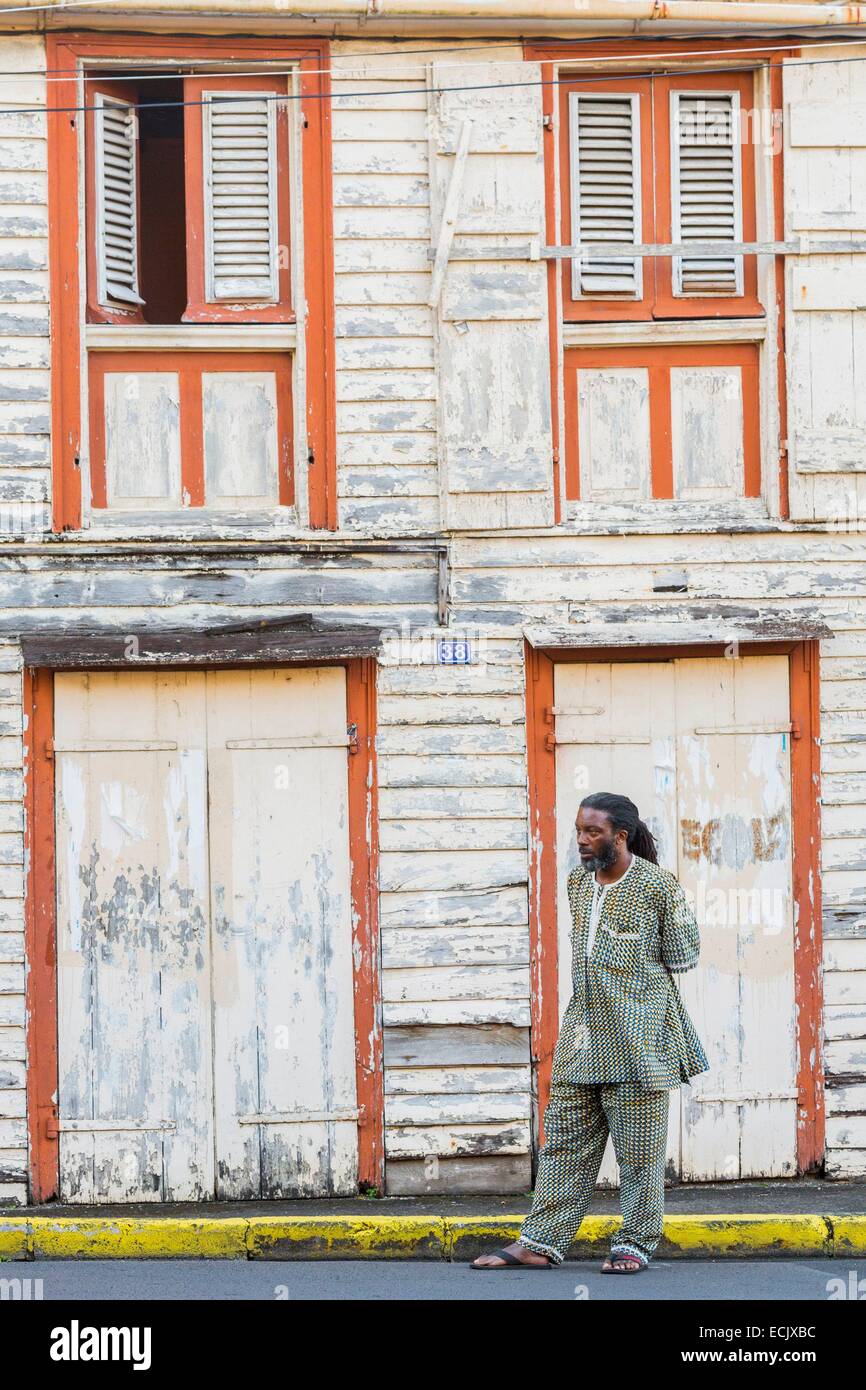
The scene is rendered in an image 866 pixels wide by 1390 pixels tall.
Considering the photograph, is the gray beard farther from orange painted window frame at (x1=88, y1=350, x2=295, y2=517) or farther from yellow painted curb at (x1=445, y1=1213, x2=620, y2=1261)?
orange painted window frame at (x1=88, y1=350, x2=295, y2=517)

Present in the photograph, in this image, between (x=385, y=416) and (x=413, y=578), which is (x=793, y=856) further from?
(x=385, y=416)

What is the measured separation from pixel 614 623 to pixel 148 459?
8.45 feet

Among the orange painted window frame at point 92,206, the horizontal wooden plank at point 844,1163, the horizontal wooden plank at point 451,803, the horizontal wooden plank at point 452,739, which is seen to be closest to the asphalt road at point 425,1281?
the horizontal wooden plank at point 844,1163

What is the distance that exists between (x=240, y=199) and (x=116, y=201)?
0.66 m

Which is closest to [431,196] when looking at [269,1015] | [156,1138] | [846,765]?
[846,765]

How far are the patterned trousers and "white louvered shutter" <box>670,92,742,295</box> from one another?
4627 millimetres

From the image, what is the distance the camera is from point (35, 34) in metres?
9.78

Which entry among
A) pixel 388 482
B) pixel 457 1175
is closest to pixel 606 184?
pixel 388 482

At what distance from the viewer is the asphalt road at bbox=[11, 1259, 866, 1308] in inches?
293

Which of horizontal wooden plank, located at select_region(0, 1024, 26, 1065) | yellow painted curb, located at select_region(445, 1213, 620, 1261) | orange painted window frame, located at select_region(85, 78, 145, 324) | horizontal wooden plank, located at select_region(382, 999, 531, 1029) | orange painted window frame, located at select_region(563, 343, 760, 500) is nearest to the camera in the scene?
yellow painted curb, located at select_region(445, 1213, 620, 1261)

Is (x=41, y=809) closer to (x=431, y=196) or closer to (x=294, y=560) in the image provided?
(x=294, y=560)

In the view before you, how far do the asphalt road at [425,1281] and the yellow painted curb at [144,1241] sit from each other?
0.07 metres

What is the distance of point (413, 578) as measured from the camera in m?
9.95

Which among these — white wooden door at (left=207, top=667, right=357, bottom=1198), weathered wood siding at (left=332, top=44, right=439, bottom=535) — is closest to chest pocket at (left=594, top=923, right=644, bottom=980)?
white wooden door at (left=207, top=667, right=357, bottom=1198)
